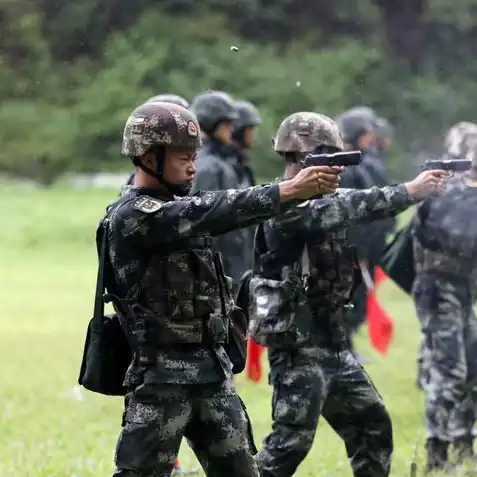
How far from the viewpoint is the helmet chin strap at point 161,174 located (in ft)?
15.5

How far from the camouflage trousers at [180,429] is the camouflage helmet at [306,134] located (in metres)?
1.35

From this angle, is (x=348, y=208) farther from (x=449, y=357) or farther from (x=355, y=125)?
(x=355, y=125)

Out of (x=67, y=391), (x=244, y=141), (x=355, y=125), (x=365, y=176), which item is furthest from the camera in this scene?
(x=355, y=125)

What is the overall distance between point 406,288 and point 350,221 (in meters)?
2.51

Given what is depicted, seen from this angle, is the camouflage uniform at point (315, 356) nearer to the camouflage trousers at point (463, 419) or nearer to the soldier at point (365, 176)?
the camouflage trousers at point (463, 419)

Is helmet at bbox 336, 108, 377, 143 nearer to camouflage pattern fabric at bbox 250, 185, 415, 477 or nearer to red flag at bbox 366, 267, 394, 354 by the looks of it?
red flag at bbox 366, 267, 394, 354

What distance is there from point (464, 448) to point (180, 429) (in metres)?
2.89

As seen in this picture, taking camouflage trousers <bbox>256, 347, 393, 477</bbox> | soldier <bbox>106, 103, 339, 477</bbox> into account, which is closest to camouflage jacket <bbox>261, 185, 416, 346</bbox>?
camouflage trousers <bbox>256, 347, 393, 477</bbox>

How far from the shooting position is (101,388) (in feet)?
16.0

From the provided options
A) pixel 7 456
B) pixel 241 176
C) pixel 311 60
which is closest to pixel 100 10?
pixel 311 60

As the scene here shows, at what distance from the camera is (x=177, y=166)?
475cm

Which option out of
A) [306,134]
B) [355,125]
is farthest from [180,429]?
[355,125]

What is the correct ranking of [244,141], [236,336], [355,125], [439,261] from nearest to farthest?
[236,336], [439,261], [244,141], [355,125]

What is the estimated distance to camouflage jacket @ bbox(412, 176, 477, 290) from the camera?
23.2ft
